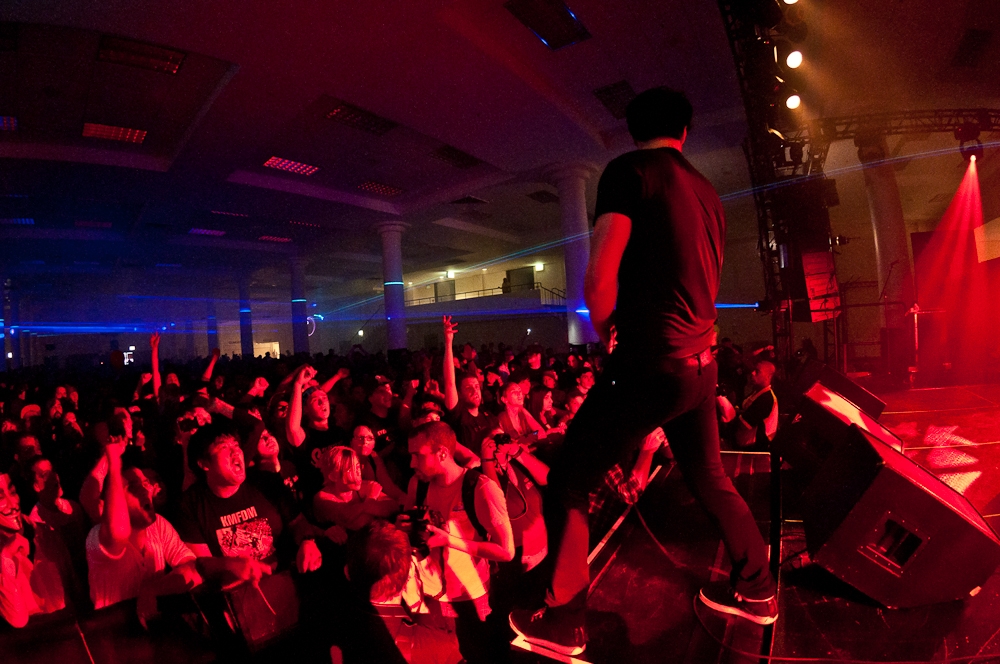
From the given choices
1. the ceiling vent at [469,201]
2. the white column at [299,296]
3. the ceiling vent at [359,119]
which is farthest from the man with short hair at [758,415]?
the white column at [299,296]

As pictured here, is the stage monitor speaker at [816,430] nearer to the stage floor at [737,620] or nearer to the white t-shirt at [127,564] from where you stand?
the stage floor at [737,620]

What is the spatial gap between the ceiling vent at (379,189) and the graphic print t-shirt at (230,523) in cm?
904

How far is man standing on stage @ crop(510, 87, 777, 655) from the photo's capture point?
1.40 meters

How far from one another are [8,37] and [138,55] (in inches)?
Answer: 44.5

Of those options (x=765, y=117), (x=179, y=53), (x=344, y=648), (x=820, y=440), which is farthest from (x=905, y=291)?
(x=179, y=53)

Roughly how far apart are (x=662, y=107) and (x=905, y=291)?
1146 cm

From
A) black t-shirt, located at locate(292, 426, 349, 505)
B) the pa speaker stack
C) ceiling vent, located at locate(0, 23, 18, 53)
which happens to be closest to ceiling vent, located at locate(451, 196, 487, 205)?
ceiling vent, located at locate(0, 23, 18, 53)

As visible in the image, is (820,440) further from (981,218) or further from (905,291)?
(981,218)

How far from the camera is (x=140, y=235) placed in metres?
13.2

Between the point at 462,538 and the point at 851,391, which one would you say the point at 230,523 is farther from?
the point at 851,391

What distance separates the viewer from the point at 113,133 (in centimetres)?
767

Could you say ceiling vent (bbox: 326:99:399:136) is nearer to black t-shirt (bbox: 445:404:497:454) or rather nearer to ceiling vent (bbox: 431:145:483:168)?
ceiling vent (bbox: 431:145:483:168)

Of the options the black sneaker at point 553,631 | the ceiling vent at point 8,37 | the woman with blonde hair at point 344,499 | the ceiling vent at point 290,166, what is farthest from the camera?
the ceiling vent at point 290,166

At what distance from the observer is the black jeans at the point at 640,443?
4.59 feet
